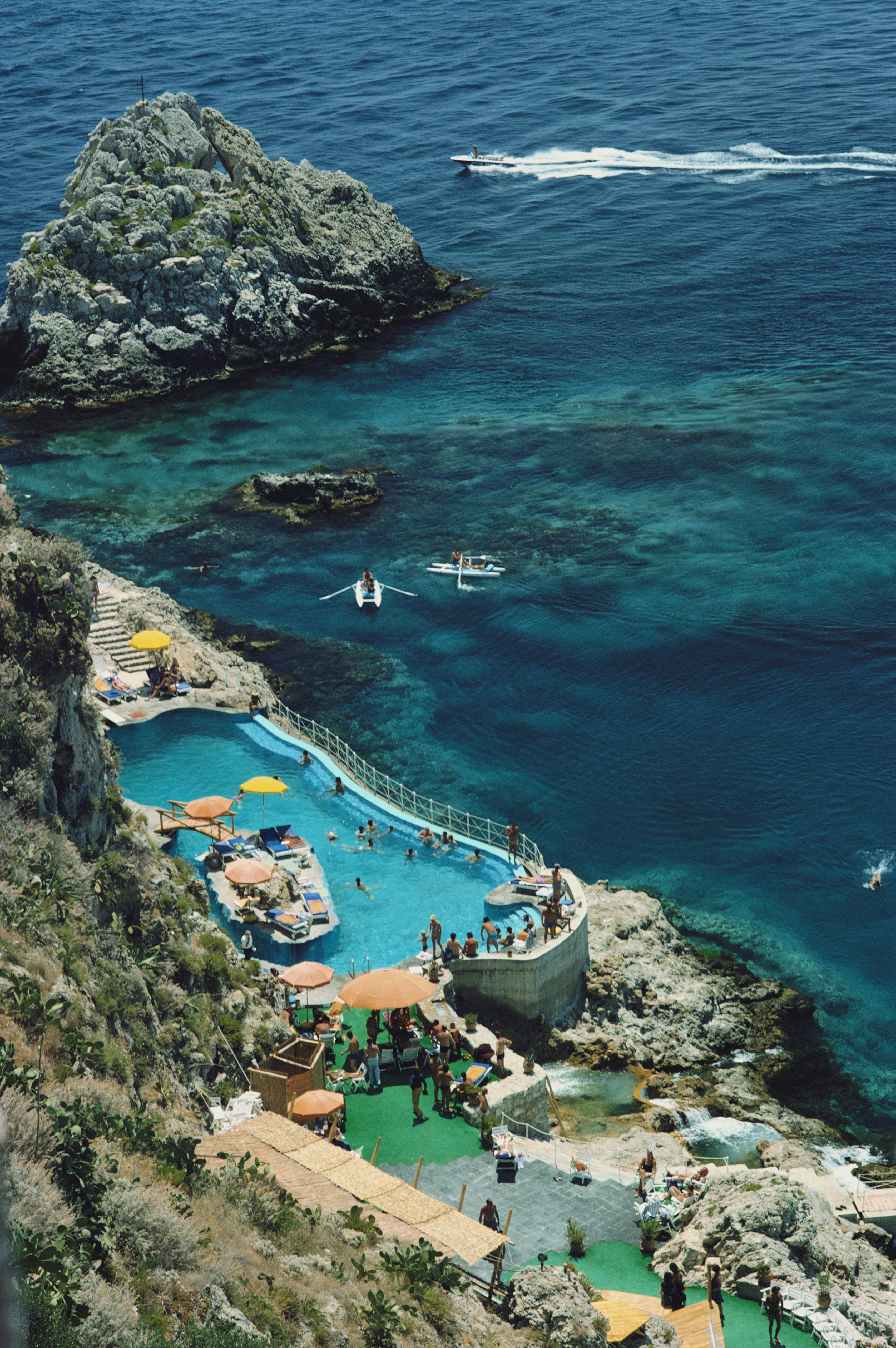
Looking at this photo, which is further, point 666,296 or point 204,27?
point 204,27

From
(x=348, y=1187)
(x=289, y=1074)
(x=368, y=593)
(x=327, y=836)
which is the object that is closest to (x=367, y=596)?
(x=368, y=593)

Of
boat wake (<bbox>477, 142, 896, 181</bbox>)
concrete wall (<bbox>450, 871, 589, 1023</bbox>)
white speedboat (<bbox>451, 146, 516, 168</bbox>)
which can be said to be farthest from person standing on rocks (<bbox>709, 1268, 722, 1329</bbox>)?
white speedboat (<bbox>451, 146, 516, 168</bbox>)

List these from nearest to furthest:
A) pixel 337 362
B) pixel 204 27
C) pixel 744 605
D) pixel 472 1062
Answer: pixel 472 1062
pixel 744 605
pixel 337 362
pixel 204 27

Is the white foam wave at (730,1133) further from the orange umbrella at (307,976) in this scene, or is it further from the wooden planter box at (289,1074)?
the wooden planter box at (289,1074)

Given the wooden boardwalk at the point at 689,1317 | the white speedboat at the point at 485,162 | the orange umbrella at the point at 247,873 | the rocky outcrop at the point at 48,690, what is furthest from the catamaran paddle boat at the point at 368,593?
the white speedboat at the point at 485,162

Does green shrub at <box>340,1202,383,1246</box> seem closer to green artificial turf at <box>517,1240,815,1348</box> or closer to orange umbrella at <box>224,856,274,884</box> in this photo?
green artificial turf at <box>517,1240,815,1348</box>

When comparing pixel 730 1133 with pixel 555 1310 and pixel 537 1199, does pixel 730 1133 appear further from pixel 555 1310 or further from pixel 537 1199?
pixel 555 1310

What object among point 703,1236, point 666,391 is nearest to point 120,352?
point 666,391

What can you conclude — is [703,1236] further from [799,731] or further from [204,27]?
[204,27]
